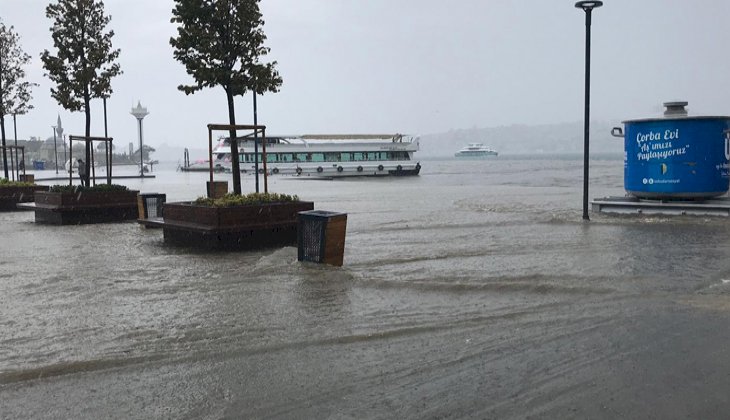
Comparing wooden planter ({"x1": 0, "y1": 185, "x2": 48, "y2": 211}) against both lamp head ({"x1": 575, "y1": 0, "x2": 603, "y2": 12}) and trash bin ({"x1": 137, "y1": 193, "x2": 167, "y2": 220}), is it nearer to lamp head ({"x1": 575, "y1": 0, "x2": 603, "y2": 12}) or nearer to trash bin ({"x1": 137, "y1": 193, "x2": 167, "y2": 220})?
trash bin ({"x1": 137, "y1": 193, "x2": 167, "y2": 220})

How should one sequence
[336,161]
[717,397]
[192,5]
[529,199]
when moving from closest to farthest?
[717,397] < [192,5] < [529,199] < [336,161]

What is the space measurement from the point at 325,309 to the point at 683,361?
343cm

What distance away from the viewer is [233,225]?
38.6 ft

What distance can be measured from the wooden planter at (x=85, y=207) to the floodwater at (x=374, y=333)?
5.94 metres

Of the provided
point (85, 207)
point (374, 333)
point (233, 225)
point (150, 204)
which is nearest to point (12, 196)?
point (85, 207)

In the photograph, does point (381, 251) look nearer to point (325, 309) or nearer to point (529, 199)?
point (325, 309)

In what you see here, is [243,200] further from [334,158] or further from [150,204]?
[334,158]

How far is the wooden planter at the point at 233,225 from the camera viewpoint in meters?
11.7

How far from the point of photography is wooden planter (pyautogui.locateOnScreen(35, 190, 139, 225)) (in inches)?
677

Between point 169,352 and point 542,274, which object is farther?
point 542,274

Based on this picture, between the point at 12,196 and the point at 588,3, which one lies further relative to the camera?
the point at 12,196

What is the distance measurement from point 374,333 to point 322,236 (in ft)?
11.5

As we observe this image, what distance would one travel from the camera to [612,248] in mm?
11172

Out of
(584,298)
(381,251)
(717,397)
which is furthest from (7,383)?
(381,251)
